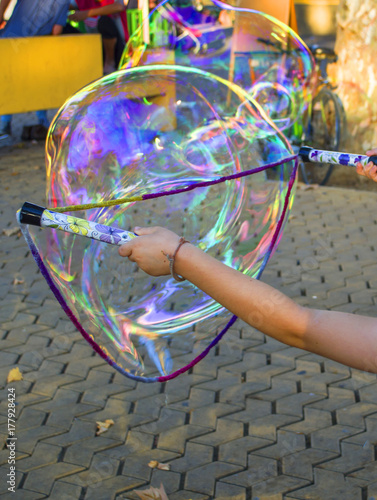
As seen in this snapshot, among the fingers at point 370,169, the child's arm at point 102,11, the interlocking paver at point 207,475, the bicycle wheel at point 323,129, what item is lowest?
the interlocking paver at point 207,475

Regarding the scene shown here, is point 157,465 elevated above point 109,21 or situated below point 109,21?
below

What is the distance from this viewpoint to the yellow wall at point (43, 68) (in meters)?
7.00

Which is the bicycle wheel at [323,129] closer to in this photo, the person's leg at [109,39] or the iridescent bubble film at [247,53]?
the iridescent bubble film at [247,53]

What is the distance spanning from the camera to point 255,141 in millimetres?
2941

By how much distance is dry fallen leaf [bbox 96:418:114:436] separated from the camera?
2.94 m

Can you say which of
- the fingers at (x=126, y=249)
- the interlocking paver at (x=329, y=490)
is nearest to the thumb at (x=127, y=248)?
the fingers at (x=126, y=249)

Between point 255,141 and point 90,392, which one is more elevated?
point 255,141

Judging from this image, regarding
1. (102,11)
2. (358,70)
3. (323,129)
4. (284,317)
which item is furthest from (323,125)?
(284,317)

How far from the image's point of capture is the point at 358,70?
280 inches

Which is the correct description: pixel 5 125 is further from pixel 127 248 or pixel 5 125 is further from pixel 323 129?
pixel 127 248

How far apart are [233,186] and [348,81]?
16.3ft

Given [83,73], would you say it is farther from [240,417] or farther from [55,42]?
[240,417]

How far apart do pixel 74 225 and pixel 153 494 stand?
1.38 m

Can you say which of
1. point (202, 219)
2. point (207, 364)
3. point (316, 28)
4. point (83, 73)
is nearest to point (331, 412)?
point (207, 364)
